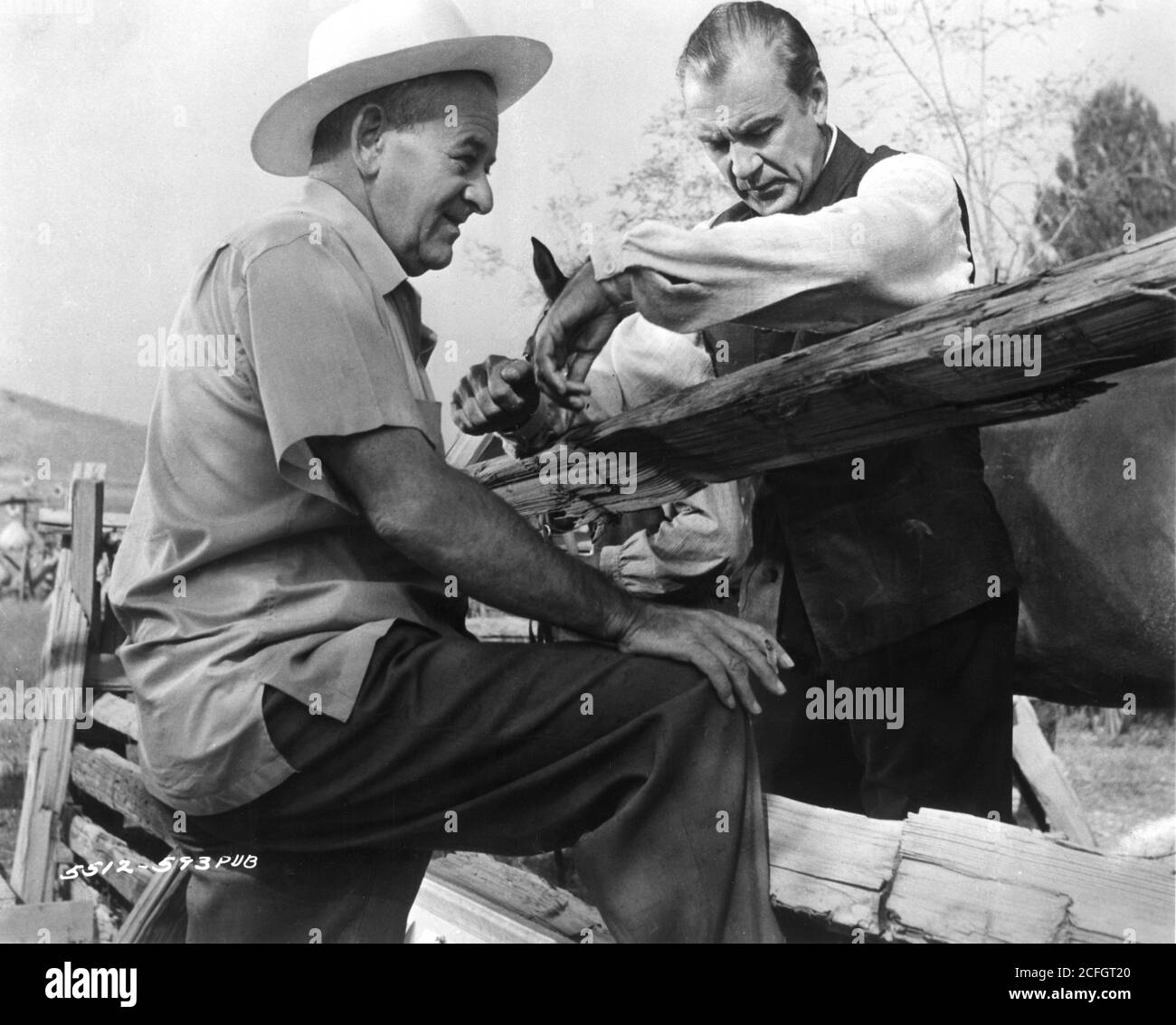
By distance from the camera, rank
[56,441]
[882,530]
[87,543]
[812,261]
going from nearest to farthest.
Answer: [812,261] < [882,530] < [56,441] < [87,543]

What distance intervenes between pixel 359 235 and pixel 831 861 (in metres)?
1.28

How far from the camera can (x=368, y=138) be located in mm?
2328

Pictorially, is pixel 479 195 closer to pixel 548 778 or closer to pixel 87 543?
pixel 548 778

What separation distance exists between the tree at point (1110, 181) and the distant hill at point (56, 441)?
7.38 feet

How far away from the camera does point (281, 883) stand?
7.18 ft

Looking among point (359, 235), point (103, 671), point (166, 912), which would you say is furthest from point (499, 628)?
point (359, 235)

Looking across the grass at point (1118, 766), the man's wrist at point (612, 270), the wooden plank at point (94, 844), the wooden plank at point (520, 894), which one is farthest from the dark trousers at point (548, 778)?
the wooden plank at point (94, 844)

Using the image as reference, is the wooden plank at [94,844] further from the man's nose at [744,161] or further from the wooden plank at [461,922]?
the man's nose at [744,161]

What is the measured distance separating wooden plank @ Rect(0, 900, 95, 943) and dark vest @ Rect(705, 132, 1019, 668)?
192cm

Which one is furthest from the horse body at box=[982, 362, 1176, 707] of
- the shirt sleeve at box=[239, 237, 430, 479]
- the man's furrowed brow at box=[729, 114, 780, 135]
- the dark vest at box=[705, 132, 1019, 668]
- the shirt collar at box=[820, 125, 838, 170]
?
the shirt sleeve at box=[239, 237, 430, 479]

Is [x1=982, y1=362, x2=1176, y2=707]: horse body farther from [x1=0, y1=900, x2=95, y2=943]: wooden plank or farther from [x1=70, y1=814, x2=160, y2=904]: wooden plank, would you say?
[x1=70, y1=814, x2=160, y2=904]: wooden plank

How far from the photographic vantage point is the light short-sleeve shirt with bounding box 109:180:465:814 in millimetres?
1989
